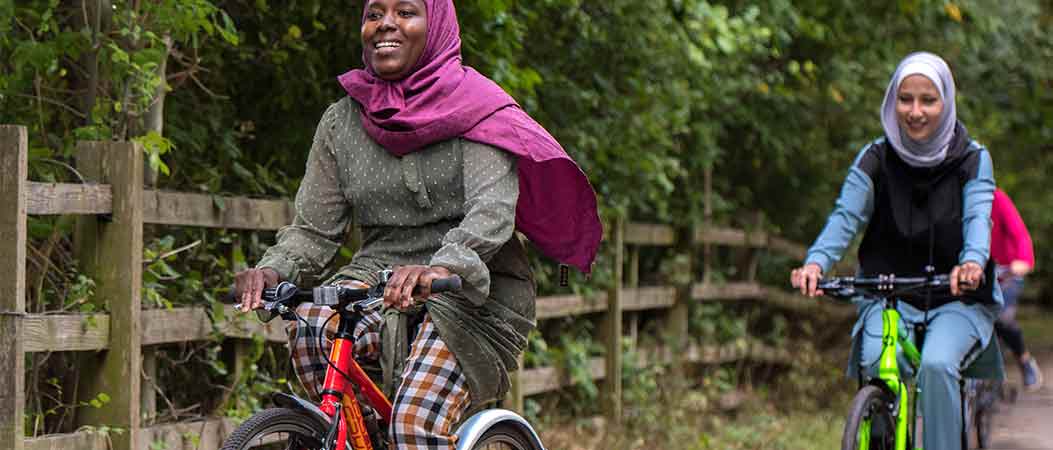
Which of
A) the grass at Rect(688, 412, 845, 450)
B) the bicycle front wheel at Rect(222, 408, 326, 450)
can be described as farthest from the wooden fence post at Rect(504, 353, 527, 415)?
the bicycle front wheel at Rect(222, 408, 326, 450)

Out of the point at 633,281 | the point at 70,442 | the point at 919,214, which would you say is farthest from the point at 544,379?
the point at 70,442

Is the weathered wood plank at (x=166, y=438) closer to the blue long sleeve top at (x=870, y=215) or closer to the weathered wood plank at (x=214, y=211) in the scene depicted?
the weathered wood plank at (x=214, y=211)

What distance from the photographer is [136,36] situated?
6.22m

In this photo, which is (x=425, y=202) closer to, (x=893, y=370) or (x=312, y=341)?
(x=312, y=341)

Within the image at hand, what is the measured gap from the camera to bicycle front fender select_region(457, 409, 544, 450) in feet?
15.6

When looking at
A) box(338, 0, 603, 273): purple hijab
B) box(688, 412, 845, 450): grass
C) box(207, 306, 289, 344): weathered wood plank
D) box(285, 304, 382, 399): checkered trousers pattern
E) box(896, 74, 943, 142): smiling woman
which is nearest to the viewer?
box(285, 304, 382, 399): checkered trousers pattern

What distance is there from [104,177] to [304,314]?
1.93 meters

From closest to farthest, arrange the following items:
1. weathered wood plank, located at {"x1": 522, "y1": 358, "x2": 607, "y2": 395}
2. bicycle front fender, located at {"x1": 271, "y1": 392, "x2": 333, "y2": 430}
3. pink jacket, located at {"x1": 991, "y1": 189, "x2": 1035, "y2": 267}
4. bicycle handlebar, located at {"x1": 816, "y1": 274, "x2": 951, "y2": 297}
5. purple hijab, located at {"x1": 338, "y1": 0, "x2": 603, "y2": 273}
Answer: bicycle front fender, located at {"x1": 271, "y1": 392, "x2": 333, "y2": 430} → purple hijab, located at {"x1": 338, "y1": 0, "x2": 603, "y2": 273} → bicycle handlebar, located at {"x1": 816, "y1": 274, "x2": 951, "y2": 297} → pink jacket, located at {"x1": 991, "y1": 189, "x2": 1035, "y2": 267} → weathered wood plank, located at {"x1": 522, "y1": 358, "x2": 607, "y2": 395}

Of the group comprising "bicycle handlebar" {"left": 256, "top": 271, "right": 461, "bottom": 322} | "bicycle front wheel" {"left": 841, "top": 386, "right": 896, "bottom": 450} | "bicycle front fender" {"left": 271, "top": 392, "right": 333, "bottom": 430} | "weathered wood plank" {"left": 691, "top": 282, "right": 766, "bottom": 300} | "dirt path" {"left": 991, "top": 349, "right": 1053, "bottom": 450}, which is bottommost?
"dirt path" {"left": 991, "top": 349, "right": 1053, "bottom": 450}

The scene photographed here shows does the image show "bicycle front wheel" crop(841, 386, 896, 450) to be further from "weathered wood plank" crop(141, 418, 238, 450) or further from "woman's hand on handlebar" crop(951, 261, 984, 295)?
"weathered wood plank" crop(141, 418, 238, 450)

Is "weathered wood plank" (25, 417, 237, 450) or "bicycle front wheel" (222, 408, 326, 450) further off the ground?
"bicycle front wheel" (222, 408, 326, 450)

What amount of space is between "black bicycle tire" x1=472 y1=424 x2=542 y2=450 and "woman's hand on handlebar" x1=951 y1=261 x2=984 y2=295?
1896 mm

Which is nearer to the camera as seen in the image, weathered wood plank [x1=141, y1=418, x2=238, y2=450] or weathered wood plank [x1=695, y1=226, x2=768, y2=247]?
weathered wood plank [x1=141, y1=418, x2=238, y2=450]

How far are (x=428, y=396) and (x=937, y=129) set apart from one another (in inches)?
113
